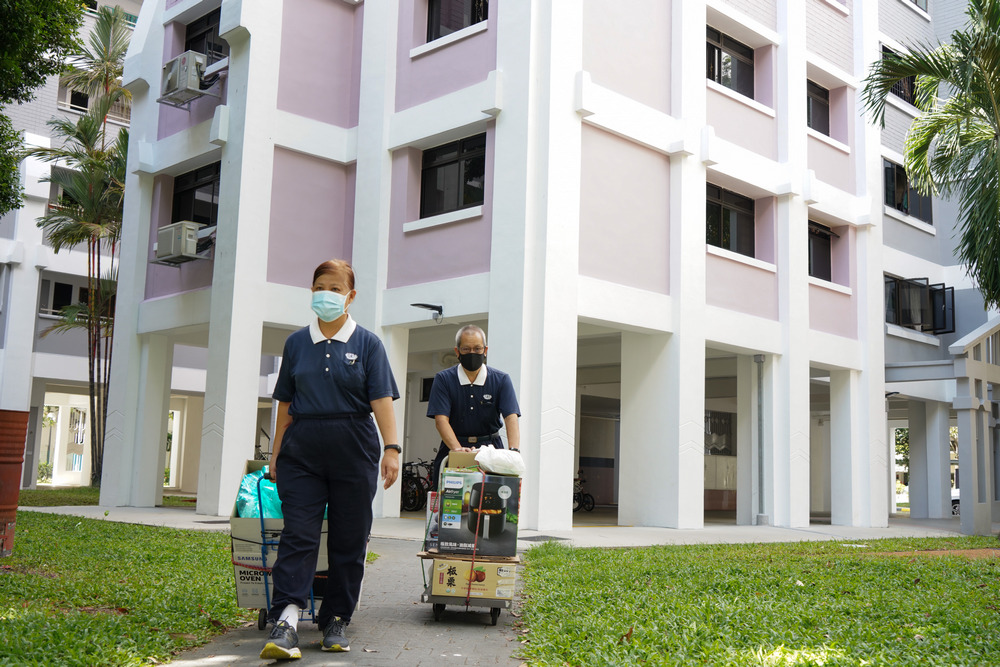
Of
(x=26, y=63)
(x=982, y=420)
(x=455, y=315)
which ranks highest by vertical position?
(x=26, y=63)

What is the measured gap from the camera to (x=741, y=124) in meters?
17.6

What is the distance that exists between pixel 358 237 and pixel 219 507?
4936mm

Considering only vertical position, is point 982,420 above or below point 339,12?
below

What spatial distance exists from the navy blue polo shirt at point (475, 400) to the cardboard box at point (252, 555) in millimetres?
1549

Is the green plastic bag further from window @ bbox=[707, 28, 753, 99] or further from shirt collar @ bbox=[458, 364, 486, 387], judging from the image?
window @ bbox=[707, 28, 753, 99]

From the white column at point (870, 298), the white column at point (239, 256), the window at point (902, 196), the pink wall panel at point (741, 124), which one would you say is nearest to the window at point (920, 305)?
the window at point (902, 196)

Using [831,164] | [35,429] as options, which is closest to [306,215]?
[831,164]

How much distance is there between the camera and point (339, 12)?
1723 cm

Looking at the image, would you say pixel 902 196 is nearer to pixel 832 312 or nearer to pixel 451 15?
pixel 832 312

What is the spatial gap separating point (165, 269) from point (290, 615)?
15.0 metres

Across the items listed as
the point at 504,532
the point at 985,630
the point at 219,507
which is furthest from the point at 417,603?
the point at 219,507

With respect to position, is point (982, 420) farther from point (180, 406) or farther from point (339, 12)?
point (180, 406)

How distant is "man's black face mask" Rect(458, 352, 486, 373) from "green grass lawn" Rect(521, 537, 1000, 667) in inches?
63.4

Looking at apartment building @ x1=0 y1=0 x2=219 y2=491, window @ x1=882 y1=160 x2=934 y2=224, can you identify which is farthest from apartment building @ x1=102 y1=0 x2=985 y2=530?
apartment building @ x1=0 y1=0 x2=219 y2=491
